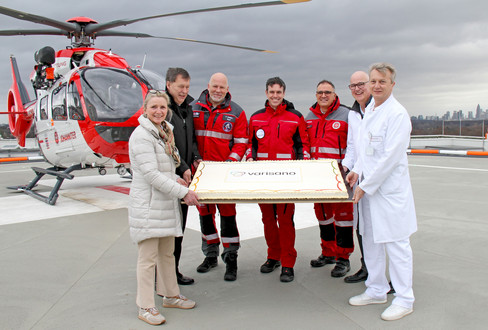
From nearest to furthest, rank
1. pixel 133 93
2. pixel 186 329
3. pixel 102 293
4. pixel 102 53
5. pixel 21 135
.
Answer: pixel 186 329, pixel 102 293, pixel 133 93, pixel 102 53, pixel 21 135

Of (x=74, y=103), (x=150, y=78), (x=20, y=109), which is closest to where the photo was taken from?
(x=74, y=103)

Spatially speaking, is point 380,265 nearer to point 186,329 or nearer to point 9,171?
point 186,329

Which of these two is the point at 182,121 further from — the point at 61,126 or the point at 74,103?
the point at 61,126

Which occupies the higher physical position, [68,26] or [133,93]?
[68,26]

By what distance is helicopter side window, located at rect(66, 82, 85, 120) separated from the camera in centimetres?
701

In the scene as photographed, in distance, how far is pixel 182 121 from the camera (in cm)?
359

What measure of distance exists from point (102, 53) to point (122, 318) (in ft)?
20.4

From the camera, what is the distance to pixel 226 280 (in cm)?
379

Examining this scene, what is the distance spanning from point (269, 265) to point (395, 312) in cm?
141

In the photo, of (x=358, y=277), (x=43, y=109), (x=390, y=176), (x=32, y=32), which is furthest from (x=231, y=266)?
(x=32, y=32)

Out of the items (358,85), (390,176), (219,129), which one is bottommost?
(390,176)

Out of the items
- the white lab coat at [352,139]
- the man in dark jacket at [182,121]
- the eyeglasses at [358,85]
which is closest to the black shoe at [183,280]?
the man in dark jacket at [182,121]

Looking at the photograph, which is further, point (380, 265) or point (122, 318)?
point (380, 265)

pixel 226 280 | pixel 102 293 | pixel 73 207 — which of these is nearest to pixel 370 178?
pixel 226 280
